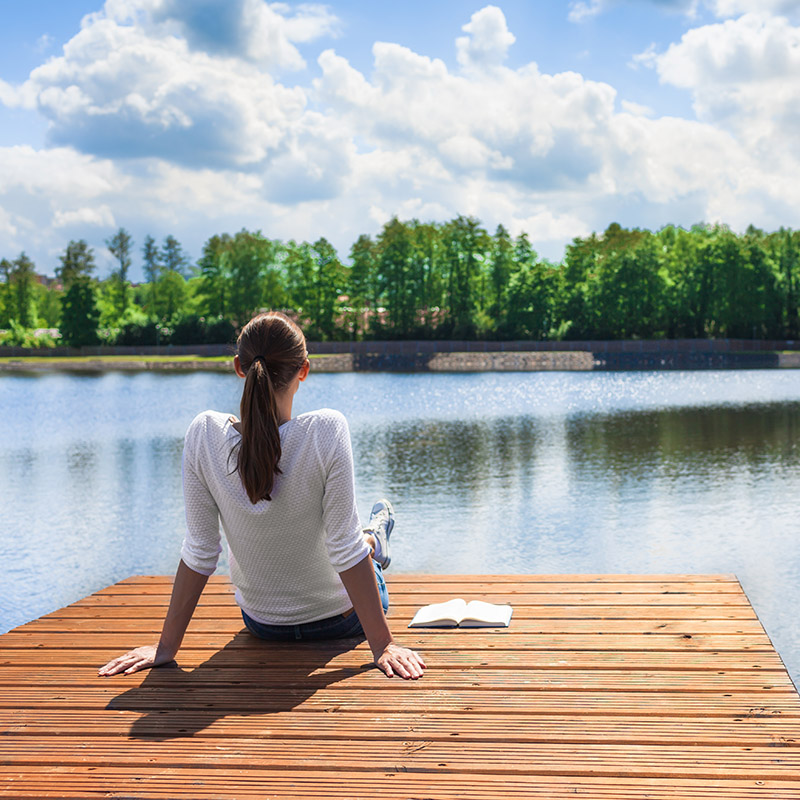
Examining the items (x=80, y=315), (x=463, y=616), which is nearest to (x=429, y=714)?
(x=463, y=616)

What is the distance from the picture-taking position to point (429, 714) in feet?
8.77

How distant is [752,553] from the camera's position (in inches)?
310

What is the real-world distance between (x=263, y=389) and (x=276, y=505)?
42 cm

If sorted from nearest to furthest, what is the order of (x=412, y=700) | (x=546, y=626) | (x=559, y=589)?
(x=412, y=700), (x=546, y=626), (x=559, y=589)

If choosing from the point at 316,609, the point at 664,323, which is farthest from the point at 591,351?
the point at 316,609

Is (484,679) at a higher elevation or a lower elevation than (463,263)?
lower

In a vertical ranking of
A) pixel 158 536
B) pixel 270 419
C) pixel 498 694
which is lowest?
pixel 158 536

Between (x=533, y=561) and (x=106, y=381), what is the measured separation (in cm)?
3403

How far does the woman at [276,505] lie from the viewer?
2.83 m

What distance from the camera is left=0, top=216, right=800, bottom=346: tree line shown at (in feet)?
178

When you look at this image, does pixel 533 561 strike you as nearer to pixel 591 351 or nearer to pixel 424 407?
pixel 424 407

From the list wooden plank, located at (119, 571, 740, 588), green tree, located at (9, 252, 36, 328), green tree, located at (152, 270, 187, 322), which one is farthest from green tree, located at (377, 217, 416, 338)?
wooden plank, located at (119, 571, 740, 588)

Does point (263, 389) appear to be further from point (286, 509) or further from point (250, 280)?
point (250, 280)

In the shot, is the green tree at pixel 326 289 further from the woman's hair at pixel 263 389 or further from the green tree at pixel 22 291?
the woman's hair at pixel 263 389
